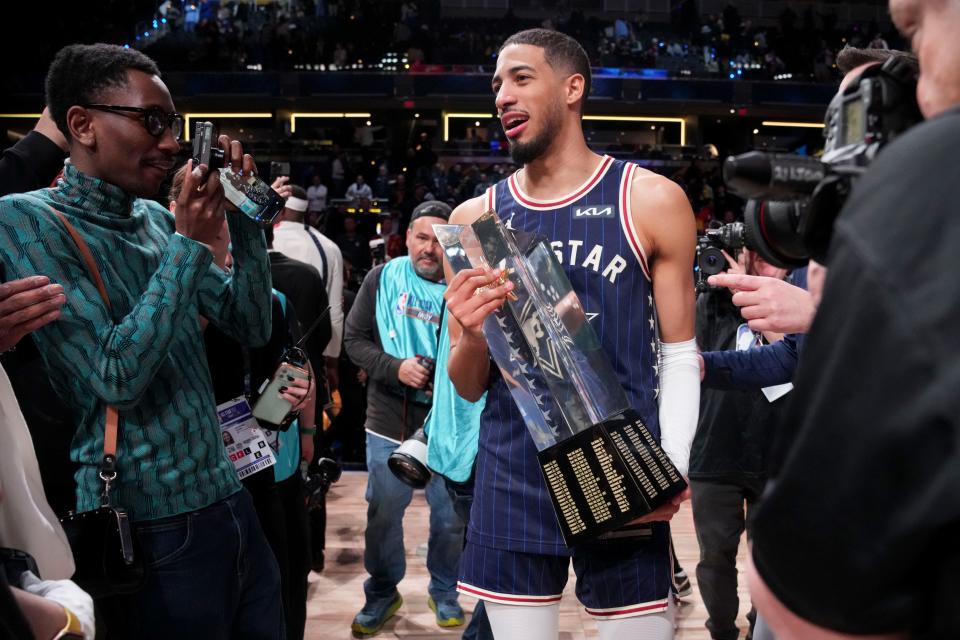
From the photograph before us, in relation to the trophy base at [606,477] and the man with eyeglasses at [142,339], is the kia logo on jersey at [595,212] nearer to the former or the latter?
the trophy base at [606,477]

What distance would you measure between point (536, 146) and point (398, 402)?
2.25m

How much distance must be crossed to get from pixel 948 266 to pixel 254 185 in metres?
1.63

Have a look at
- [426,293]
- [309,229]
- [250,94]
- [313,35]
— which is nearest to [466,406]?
[426,293]

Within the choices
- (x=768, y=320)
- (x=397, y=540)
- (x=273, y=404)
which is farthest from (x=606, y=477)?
(x=397, y=540)

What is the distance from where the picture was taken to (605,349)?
7.13 feet

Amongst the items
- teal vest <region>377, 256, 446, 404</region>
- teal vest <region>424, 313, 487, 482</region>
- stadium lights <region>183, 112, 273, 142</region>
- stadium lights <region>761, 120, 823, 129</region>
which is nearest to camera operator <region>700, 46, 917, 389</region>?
teal vest <region>424, 313, 487, 482</region>

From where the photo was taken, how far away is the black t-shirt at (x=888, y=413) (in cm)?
63

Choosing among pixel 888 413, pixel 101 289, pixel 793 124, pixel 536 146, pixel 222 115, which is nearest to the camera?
pixel 888 413

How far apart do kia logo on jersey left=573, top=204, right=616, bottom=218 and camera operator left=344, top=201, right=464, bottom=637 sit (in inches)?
80.3

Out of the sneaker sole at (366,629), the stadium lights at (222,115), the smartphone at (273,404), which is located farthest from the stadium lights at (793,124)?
the smartphone at (273,404)

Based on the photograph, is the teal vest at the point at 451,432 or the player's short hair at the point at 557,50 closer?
the player's short hair at the point at 557,50

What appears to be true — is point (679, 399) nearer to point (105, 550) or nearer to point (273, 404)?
point (273, 404)

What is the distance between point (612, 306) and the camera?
2.18 metres

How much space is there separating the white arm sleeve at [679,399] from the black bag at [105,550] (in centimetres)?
122
